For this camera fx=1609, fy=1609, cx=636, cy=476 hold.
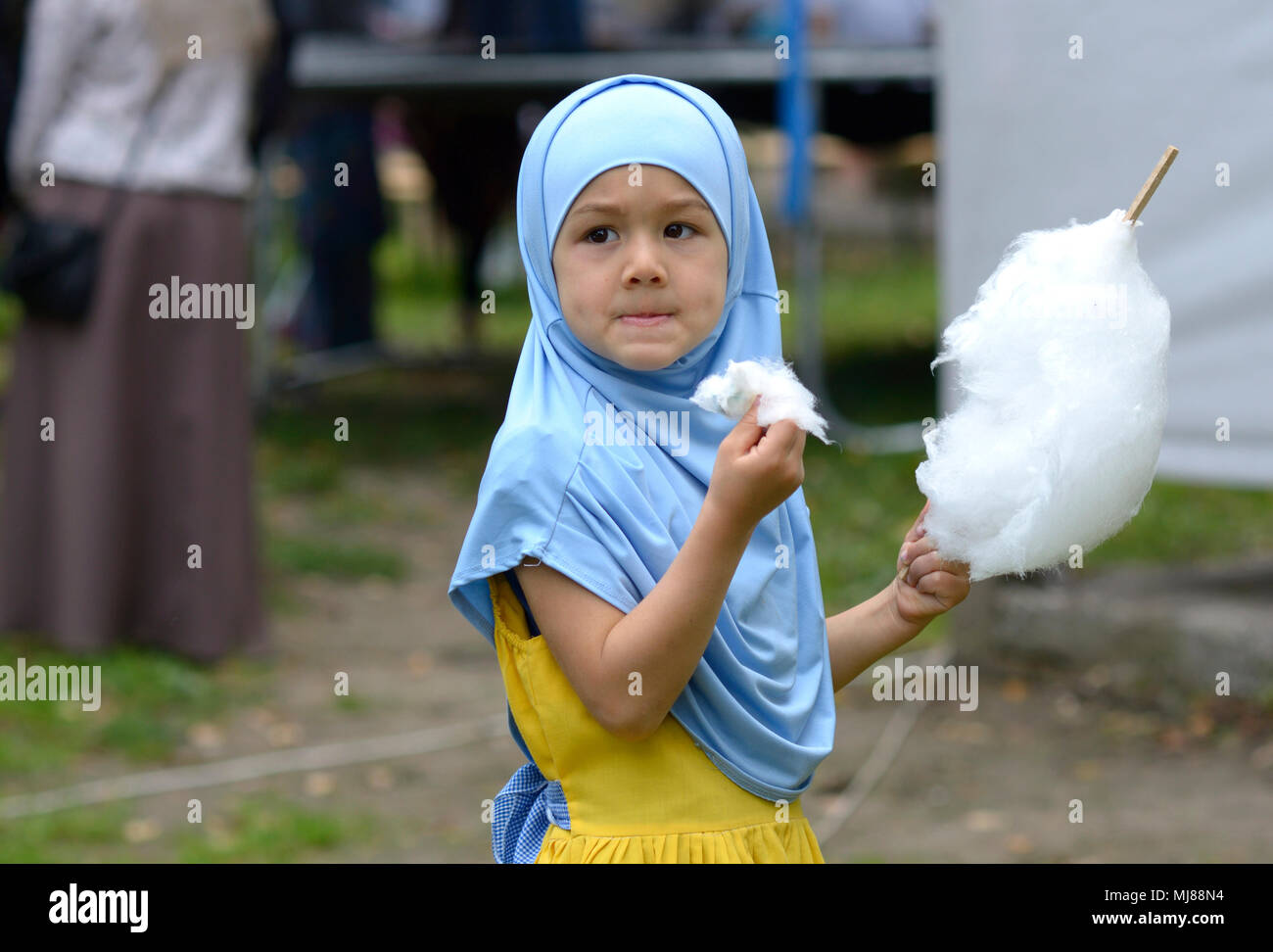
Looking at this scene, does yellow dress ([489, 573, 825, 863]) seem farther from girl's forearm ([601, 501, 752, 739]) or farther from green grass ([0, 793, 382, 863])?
green grass ([0, 793, 382, 863])

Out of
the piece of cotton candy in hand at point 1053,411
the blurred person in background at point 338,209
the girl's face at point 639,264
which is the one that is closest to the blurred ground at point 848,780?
the piece of cotton candy in hand at point 1053,411

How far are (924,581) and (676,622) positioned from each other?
357 millimetres

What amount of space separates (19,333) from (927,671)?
2969 millimetres

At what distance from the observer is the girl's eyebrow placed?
164cm

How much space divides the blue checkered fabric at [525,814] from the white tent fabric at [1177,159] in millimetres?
2541

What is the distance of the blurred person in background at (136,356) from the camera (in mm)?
4727

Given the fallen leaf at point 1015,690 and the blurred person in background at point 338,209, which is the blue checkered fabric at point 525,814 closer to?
the fallen leaf at point 1015,690

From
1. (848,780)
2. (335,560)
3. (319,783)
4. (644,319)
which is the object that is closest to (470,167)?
(335,560)

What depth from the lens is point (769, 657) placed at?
68.1 inches

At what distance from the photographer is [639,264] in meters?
1.62

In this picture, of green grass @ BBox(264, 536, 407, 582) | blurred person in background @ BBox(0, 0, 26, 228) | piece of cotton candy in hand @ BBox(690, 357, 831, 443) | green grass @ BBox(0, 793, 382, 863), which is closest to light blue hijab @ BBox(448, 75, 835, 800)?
piece of cotton candy in hand @ BBox(690, 357, 831, 443)

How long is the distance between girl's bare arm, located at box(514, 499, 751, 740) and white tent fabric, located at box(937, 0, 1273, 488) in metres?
2.71

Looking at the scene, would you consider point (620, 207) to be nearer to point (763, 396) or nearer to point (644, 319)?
point (644, 319)
